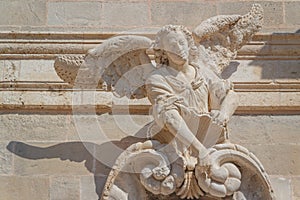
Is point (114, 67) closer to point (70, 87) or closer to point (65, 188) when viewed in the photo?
point (70, 87)

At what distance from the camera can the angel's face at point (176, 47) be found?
5.71 meters

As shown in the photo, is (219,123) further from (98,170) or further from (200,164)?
(98,170)

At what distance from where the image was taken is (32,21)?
6309 millimetres

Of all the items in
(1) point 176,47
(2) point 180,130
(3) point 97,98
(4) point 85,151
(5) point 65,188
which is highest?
(1) point 176,47

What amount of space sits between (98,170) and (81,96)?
0.44 m

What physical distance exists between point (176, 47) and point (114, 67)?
389mm

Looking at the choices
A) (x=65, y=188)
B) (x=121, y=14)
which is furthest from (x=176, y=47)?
(x=65, y=188)

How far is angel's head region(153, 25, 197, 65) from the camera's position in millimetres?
5715

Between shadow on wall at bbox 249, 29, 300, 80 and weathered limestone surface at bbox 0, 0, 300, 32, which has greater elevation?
weathered limestone surface at bbox 0, 0, 300, 32

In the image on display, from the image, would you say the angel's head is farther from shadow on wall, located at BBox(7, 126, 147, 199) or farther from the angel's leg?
shadow on wall, located at BBox(7, 126, 147, 199)

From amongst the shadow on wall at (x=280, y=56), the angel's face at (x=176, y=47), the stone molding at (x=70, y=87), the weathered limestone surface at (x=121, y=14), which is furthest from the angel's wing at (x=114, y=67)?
the shadow on wall at (x=280, y=56)

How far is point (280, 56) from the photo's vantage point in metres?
6.25

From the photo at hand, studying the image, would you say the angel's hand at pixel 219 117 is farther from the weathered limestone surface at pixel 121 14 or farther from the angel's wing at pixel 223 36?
the weathered limestone surface at pixel 121 14

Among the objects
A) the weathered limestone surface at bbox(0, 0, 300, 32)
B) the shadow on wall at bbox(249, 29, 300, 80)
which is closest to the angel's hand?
the shadow on wall at bbox(249, 29, 300, 80)
